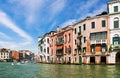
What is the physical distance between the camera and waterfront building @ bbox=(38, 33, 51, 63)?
230 feet

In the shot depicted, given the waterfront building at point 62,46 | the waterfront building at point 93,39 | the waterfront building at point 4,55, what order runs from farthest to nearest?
the waterfront building at point 4,55 < the waterfront building at point 62,46 < the waterfront building at point 93,39

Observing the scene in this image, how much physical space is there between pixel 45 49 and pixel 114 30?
110 ft

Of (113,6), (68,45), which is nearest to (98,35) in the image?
(113,6)

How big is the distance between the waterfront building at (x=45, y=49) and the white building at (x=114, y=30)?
29.8 metres

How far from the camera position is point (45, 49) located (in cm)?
7200

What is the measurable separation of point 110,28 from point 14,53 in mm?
138214

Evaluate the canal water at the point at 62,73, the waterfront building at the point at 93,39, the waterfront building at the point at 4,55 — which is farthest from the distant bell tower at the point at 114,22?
the waterfront building at the point at 4,55

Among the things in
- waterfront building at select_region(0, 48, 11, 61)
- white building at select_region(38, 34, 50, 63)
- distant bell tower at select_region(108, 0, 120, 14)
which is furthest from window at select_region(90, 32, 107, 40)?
waterfront building at select_region(0, 48, 11, 61)

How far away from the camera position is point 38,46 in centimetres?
8038

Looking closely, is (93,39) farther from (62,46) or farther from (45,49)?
(45,49)

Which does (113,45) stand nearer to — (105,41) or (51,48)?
(105,41)

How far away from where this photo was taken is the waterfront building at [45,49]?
70.2 metres

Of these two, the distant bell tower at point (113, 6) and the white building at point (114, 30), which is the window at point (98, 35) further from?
the distant bell tower at point (113, 6)

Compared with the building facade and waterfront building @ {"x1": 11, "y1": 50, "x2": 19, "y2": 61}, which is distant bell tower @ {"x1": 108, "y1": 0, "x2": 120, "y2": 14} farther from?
waterfront building @ {"x1": 11, "y1": 50, "x2": 19, "y2": 61}
